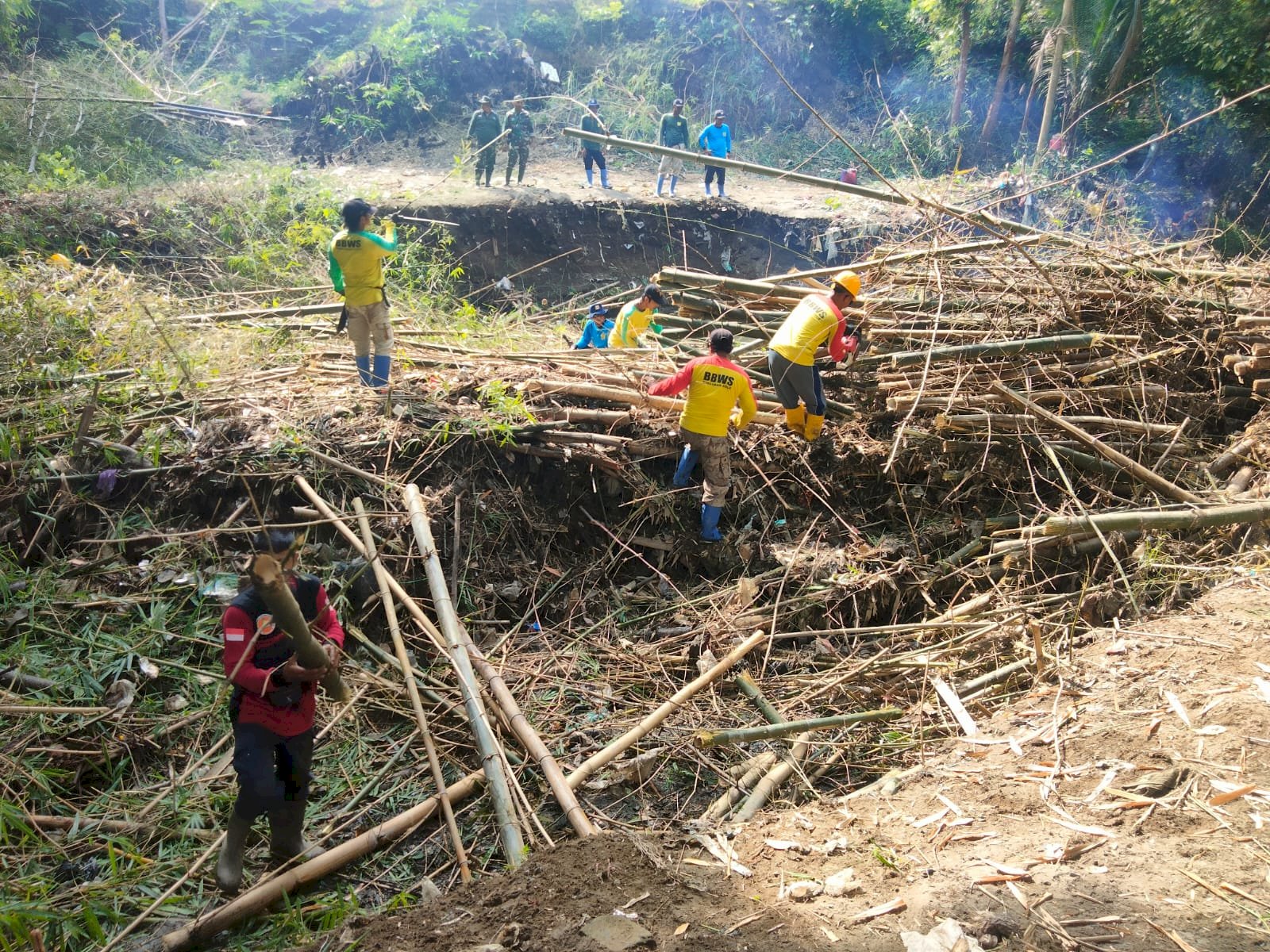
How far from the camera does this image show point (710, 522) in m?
5.87

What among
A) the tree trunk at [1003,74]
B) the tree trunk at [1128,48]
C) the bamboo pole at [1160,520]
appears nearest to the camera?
the bamboo pole at [1160,520]

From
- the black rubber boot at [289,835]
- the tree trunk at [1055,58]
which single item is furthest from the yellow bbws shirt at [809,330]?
the tree trunk at [1055,58]

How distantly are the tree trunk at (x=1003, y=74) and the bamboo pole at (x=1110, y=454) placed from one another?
14.5 meters

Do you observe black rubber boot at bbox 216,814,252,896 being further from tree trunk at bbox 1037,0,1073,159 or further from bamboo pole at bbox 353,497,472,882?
tree trunk at bbox 1037,0,1073,159

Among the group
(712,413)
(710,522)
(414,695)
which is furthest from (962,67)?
(414,695)

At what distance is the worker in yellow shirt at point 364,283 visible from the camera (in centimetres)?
622

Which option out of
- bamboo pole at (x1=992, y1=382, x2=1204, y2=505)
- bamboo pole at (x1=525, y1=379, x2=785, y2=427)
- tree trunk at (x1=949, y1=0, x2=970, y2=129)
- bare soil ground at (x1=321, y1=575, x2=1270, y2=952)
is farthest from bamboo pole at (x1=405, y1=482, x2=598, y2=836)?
Result: tree trunk at (x1=949, y1=0, x2=970, y2=129)

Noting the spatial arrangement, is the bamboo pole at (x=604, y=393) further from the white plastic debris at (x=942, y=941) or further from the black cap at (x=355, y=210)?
the white plastic debris at (x=942, y=941)

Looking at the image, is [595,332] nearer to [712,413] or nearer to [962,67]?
[712,413]

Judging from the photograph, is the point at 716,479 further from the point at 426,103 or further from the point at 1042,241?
the point at 426,103

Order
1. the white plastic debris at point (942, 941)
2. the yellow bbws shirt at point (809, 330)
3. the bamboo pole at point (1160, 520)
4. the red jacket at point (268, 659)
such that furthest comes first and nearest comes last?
the yellow bbws shirt at point (809, 330)
the bamboo pole at point (1160, 520)
the red jacket at point (268, 659)
the white plastic debris at point (942, 941)

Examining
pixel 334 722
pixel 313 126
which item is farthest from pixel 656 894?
pixel 313 126

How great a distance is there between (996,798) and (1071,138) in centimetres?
1744

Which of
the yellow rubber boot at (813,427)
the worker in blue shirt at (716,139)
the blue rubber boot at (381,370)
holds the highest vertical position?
the worker in blue shirt at (716,139)
